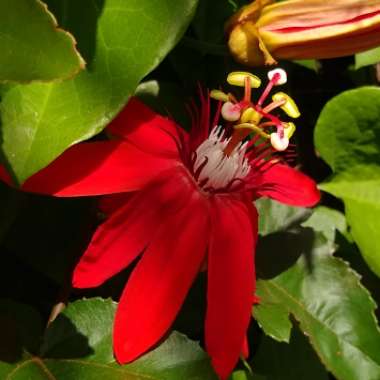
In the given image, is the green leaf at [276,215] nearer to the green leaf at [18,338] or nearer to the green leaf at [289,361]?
the green leaf at [289,361]

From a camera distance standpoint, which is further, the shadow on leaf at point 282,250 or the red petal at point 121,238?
the shadow on leaf at point 282,250

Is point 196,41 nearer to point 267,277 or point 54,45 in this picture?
point 267,277

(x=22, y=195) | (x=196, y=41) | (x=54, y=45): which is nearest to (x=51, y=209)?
(x=22, y=195)

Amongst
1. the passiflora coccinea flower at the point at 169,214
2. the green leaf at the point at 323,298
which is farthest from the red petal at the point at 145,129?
the green leaf at the point at 323,298

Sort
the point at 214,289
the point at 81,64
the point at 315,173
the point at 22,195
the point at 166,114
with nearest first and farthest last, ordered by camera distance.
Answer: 1. the point at 81,64
2. the point at 214,289
3. the point at 22,195
4. the point at 166,114
5. the point at 315,173

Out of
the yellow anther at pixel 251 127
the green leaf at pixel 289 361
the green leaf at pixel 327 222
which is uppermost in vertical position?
the yellow anther at pixel 251 127

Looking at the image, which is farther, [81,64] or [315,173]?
[315,173]

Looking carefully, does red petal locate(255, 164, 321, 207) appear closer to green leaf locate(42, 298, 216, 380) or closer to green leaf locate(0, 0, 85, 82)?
green leaf locate(42, 298, 216, 380)

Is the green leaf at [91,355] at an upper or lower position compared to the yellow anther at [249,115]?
lower
